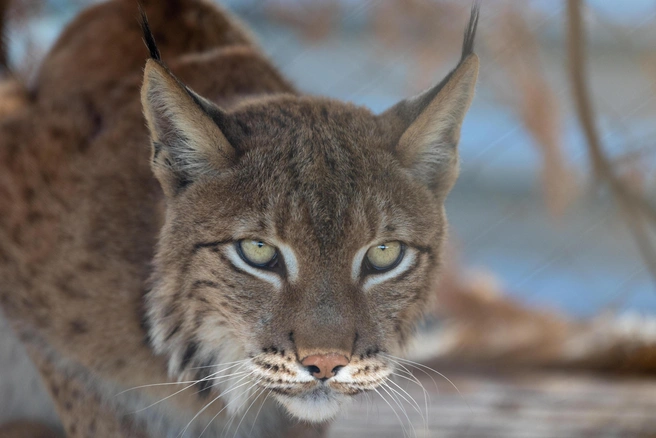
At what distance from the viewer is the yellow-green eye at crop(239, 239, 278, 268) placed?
155 centimetres

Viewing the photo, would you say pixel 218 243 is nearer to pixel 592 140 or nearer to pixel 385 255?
pixel 385 255

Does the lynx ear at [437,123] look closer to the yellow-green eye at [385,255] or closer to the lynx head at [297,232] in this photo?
the lynx head at [297,232]

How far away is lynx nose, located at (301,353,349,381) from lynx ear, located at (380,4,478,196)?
0.48 meters

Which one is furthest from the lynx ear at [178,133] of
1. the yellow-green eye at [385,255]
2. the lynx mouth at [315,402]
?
the lynx mouth at [315,402]

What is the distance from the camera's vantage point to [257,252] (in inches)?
61.2

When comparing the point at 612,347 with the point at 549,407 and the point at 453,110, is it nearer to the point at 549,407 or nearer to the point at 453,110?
the point at 549,407

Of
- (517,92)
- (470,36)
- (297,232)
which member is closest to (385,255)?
(297,232)

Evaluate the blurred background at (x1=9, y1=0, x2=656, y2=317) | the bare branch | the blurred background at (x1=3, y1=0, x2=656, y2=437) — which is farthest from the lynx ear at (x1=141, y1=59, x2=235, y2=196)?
the bare branch

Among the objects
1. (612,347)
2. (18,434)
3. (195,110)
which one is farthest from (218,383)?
(612,347)

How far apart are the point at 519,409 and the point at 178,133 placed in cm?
180

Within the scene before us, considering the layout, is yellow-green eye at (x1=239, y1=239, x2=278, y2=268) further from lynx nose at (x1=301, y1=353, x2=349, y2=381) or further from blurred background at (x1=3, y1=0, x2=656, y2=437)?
blurred background at (x1=3, y1=0, x2=656, y2=437)

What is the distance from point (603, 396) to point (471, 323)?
754mm

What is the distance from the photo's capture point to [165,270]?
1.72 meters

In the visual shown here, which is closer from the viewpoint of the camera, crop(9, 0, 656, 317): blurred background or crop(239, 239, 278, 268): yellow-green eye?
crop(239, 239, 278, 268): yellow-green eye
